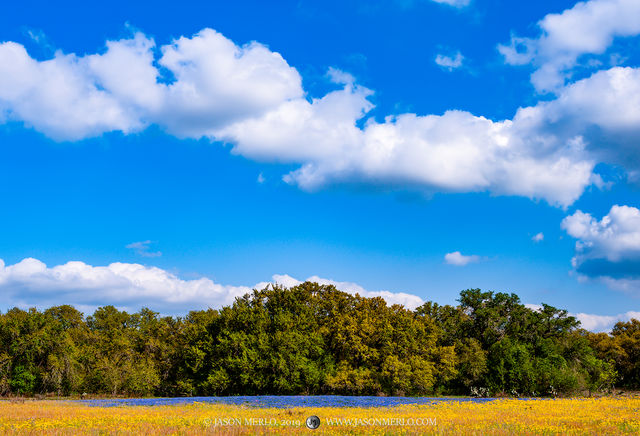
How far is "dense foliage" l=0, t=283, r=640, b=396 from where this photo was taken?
69.0m

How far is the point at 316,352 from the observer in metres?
73.2

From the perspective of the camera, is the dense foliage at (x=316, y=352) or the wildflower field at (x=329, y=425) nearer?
the wildflower field at (x=329, y=425)

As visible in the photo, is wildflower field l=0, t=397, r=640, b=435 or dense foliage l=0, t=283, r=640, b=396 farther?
dense foliage l=0, t=283, r=640, b=396

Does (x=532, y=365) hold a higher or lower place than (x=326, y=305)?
lower

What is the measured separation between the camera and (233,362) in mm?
70438

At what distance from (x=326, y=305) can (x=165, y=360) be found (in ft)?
88.4

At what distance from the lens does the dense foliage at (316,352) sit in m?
69.0

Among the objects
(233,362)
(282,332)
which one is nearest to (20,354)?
(233,362)

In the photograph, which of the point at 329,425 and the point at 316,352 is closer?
the point at 329,425

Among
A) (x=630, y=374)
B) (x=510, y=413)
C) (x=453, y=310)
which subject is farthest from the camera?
(x=630, y=374)

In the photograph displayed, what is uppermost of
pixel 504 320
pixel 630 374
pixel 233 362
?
pixel 504 320

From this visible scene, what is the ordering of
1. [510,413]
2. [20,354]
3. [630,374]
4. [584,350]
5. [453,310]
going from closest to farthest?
[510,413]
[20,354]
[584,350]
[453,310]
[630,374]

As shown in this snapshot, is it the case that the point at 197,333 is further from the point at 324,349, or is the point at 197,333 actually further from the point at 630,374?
the point at 630,374

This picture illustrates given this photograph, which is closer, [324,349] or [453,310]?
[324,349]
